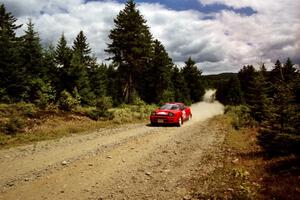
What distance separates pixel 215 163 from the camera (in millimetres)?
8891

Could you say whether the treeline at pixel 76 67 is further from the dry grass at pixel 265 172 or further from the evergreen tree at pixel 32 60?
the dry grass at pixel 265 172

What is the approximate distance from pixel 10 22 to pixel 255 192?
181 ft

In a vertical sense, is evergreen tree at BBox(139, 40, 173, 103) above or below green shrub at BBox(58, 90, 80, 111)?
above

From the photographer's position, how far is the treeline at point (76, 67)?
29.0 metres

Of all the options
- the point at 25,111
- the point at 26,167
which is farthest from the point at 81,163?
the point at 25,111

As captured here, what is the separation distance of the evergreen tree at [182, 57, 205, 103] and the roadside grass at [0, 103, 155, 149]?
5221 cm

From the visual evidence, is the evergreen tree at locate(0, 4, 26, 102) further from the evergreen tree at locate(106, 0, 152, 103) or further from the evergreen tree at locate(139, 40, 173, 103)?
the evergreen tree at locate(139, 40, 173, 103)

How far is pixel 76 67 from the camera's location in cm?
3222

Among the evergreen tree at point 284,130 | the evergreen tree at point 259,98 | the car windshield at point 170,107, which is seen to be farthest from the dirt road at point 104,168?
the evergreen tree at point 259,98

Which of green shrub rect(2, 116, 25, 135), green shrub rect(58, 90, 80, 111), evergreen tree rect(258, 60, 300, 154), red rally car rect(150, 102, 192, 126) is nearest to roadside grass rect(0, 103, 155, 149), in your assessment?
green shrub rect(2, 116, 25, 135)

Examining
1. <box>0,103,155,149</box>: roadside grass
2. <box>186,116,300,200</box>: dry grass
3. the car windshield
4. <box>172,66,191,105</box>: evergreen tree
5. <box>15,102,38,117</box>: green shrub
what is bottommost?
<box>186,116,300,200</box>: dry grass

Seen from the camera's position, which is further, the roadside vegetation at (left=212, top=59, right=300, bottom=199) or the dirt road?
the dirt road

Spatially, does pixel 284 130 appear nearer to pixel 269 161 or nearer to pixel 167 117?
pixel 269 161

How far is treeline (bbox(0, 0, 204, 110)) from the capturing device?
29.0 meters
